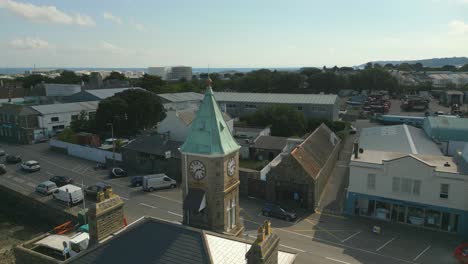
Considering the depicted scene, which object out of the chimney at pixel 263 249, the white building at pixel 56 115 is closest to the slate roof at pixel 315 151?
the chimney at pixel 263 249

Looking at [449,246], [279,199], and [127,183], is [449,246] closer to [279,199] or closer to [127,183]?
[279,199]

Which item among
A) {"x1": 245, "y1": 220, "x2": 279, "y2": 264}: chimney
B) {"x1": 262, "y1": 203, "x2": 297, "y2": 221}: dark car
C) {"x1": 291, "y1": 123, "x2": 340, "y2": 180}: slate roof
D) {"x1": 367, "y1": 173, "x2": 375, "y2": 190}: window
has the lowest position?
{"x1": 262, "y1": 203, "x2": 297, "y2": 221}: dark car

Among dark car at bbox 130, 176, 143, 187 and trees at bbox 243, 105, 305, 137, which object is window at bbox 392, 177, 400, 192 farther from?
trees at bbox 243, 105, 305, 137

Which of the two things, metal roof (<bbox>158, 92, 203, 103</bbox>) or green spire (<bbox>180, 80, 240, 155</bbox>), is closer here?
green spire (<bbox>180, 80, 240, 155</bbox>)

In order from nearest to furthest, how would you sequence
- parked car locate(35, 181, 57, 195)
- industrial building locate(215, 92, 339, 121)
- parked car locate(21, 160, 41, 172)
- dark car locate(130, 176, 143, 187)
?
parked car locate(35, 181, 57, 195)
dark car locate(130, 176, 143, 187)
parked car locate(21, 160, 41, 172)
industrial building locate(215, 92, 339, 121)

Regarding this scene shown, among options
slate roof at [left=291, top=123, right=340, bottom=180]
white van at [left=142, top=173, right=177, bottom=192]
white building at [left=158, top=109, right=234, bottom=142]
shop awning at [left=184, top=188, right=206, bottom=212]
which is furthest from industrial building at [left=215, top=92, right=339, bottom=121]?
shop awning at [left=184, top=188, right=206, bottom=212]

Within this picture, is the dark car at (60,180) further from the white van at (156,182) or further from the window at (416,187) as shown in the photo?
the window at (416,187)
